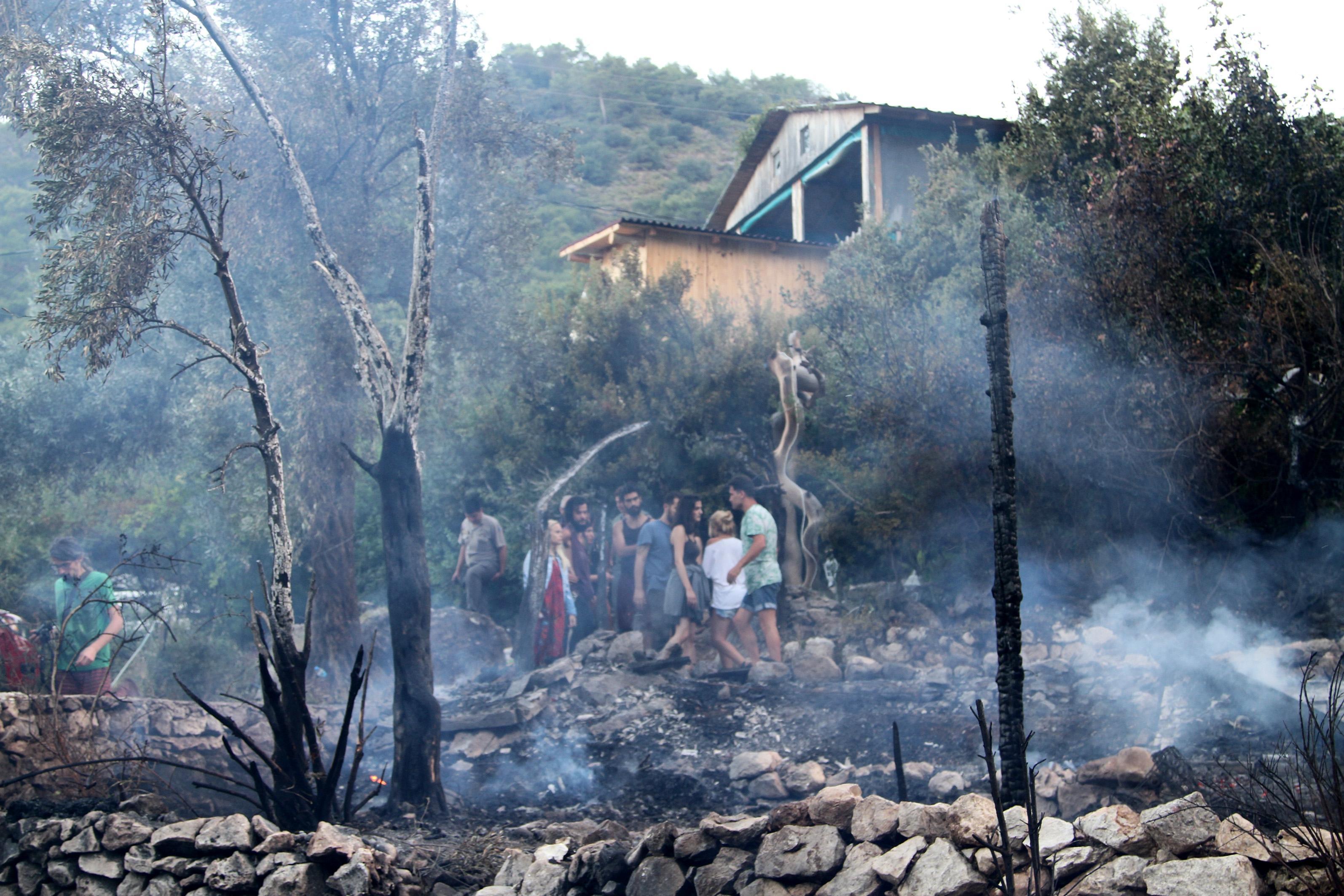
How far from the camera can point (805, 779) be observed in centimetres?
712

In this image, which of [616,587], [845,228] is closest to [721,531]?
[616,587]

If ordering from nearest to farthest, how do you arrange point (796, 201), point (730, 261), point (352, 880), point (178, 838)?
point (352, 880)
point (178, 838)
point (730, 261)
point (796, 201)

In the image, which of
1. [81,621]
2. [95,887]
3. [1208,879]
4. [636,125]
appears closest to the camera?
[1208,879]

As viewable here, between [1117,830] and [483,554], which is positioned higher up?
[1117,830]

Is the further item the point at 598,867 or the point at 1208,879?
the point at 598,867

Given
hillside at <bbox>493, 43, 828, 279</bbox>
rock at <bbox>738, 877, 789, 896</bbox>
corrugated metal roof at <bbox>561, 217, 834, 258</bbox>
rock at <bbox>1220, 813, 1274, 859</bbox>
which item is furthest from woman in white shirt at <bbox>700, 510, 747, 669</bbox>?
hillside at <bbox>493, 43, 828, 279</bbox>

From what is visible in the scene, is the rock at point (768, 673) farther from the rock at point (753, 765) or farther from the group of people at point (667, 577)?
the rock at point (753, 765)

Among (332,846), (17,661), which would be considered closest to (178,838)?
(332,846)

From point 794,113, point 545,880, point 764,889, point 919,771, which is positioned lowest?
point 919,771

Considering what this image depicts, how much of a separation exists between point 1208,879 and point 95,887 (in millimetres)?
5939

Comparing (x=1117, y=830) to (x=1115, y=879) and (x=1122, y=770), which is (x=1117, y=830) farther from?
(x=1122, y=770)

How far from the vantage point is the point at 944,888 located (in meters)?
3.85

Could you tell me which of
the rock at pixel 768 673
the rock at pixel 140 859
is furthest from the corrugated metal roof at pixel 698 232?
the rock at pixel 140 859

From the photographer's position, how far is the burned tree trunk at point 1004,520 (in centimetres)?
480
